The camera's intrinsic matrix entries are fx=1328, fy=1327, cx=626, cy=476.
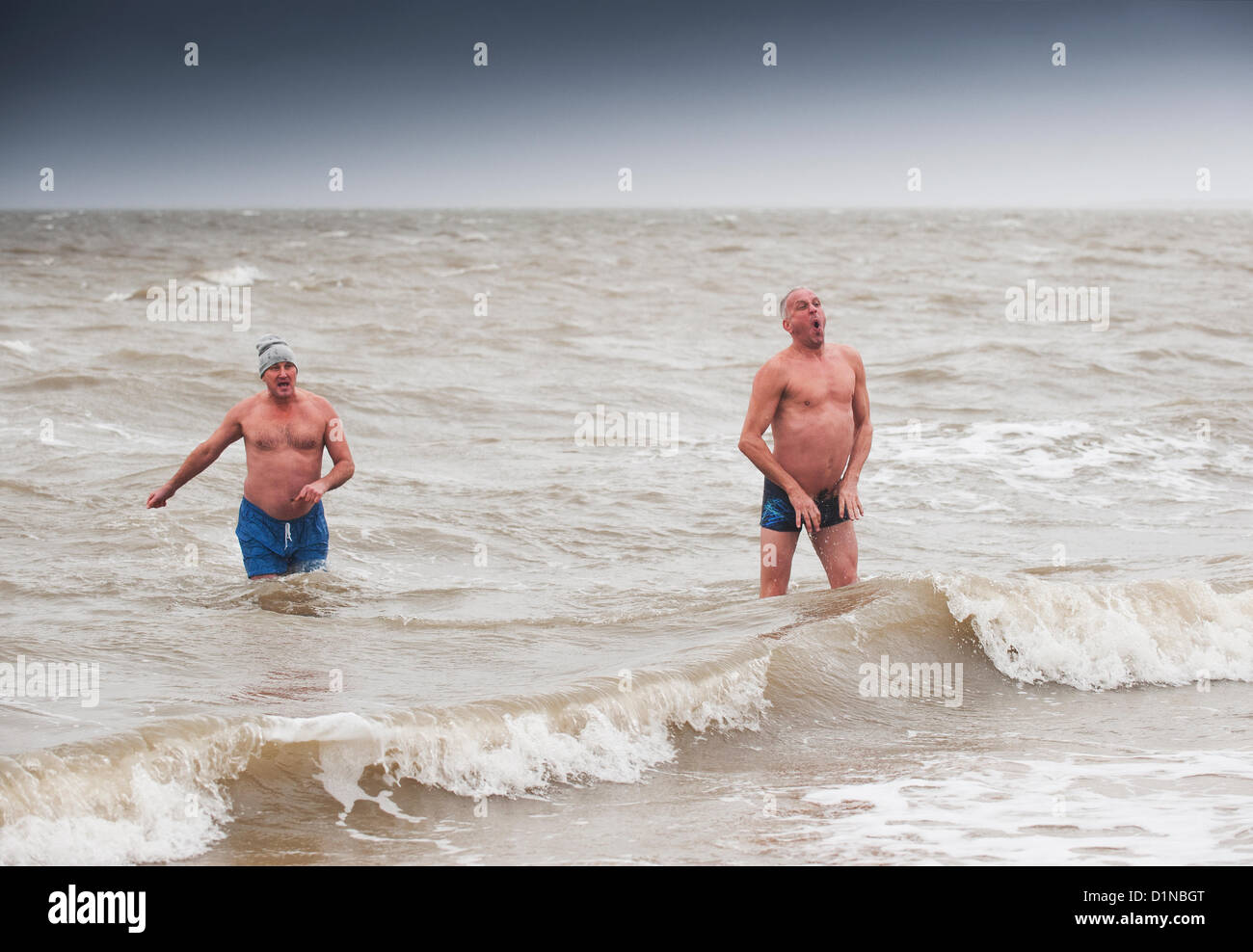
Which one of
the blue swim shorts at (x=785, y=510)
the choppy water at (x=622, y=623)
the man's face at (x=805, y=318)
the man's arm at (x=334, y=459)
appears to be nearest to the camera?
the choppy water at (x=622, y=623)

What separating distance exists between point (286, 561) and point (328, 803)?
9.66 ft

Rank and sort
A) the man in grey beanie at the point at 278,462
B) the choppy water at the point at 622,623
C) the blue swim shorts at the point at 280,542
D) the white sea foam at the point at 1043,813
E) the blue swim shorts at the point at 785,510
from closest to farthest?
the white sea foam at the point at 1043,813 → the choppy water at the point at 622,623 → the blue swim shorts at the point at 785,510 → the man in grey beanie at the point at 278,462 → the blue swim shorts at the point at 280,542

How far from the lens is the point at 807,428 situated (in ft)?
21.8

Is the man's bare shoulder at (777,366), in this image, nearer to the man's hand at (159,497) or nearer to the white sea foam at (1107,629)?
the white sea foam at (1107,629)

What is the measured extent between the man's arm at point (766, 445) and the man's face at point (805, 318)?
204 millimetres

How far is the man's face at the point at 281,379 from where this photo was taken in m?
7.24

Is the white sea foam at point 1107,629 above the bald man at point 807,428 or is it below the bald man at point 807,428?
below

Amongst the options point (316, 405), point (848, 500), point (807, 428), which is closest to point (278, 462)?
point (316, 405)

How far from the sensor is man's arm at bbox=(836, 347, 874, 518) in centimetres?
662

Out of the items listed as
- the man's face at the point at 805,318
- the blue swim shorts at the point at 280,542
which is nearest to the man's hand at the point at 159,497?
the blue swim shorts at the point at 280,542

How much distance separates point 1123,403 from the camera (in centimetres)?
1590

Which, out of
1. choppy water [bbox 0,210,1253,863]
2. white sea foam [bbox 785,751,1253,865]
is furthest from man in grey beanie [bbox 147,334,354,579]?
white sea foam [bbox 785,751,1253,865]
